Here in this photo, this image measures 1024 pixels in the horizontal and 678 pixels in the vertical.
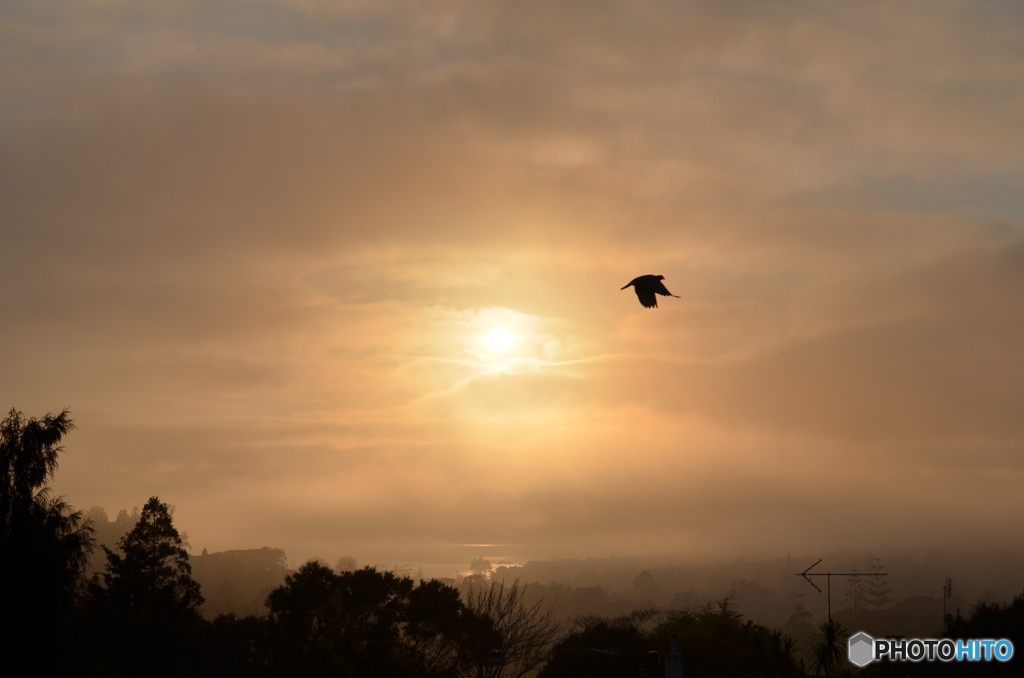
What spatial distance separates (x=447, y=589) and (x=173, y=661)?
18.2m

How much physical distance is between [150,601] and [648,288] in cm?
4962

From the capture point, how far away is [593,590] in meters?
196

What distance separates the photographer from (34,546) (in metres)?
33.7

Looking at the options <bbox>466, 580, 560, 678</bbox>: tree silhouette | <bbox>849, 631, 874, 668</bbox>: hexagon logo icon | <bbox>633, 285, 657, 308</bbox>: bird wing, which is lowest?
<bbox>466, 580, 560, 678</bbox>: tree silhouette

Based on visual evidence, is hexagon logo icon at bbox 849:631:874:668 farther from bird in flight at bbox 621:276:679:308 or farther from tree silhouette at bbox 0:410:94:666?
tree silhouette at bbox 0:410:94:666

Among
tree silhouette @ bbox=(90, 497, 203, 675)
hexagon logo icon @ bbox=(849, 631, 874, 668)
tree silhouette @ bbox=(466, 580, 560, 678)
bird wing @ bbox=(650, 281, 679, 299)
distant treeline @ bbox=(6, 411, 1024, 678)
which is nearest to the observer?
bird wing @ bbox=(650, 281, 679, 299)

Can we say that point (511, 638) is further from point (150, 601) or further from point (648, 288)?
point (648, 288)

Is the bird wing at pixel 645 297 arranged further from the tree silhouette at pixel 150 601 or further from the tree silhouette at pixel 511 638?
the tree silhouette at pixel 150 601

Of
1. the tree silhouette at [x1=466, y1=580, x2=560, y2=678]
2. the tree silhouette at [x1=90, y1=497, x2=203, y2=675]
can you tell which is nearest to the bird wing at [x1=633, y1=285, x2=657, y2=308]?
the tree silhouette at [x1=466, y1=580, x2=560, y2=678]

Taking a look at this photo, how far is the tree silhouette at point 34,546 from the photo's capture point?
32.9m

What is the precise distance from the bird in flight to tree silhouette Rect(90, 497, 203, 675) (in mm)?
46754

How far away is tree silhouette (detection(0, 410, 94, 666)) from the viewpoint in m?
32.9

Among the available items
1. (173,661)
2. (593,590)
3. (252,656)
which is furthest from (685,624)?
(593,590)

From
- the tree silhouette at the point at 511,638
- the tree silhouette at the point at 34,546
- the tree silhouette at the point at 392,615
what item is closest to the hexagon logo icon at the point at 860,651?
the tree silhouette at the point at 511,638
